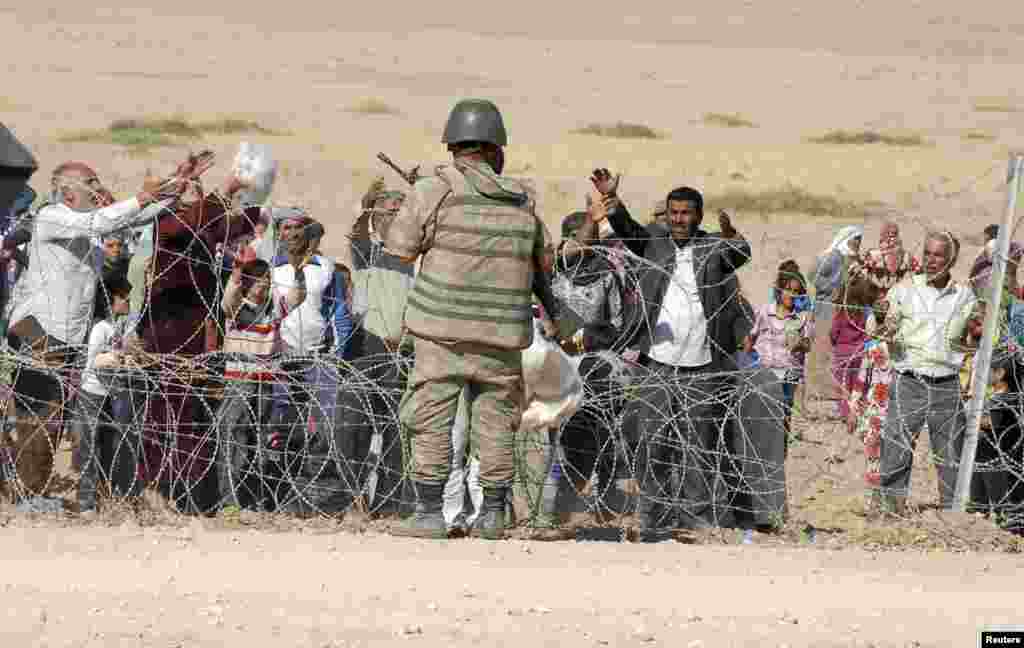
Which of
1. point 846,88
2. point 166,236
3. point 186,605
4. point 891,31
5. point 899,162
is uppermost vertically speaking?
point 891,31

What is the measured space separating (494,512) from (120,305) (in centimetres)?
251

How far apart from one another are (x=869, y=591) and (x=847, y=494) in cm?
271

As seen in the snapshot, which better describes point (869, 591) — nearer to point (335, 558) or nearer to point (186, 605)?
point (335, 558)

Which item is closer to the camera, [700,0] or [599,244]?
[599,244]

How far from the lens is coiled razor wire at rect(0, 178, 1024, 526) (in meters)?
7.76

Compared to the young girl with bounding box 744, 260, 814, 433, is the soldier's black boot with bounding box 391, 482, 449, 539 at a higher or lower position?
lower

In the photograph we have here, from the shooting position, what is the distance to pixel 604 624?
6.10 metres

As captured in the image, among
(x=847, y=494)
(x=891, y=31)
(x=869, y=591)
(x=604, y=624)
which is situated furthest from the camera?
(x=891, y=31)

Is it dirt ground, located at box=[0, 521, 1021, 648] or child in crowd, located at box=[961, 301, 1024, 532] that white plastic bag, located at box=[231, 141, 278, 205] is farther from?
child in crowd, located at box=[961, 301, 1024, 532]

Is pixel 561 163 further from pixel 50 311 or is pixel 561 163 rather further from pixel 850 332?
pixel 50 311

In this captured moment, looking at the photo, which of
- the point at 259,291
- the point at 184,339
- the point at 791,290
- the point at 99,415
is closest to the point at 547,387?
the point at 259,291

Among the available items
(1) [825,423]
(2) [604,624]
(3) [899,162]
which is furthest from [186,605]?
(3) [899,162]

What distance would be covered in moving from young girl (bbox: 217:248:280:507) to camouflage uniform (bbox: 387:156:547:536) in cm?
101

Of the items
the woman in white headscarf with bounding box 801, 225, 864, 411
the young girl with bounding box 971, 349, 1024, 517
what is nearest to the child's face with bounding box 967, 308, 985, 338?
the young girl with bounding box 971, 349, 1024, 517
